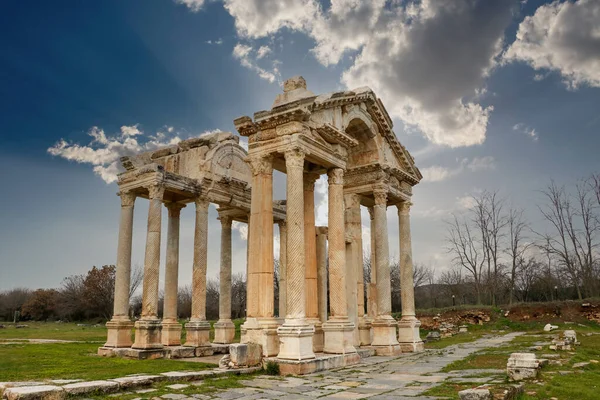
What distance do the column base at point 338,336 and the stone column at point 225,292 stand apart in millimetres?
8419

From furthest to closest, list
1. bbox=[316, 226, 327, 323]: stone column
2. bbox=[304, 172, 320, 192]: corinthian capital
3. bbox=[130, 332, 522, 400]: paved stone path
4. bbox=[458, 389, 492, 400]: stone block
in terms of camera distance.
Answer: bbox=[316, 226, 327, 323]: stone column
bbox=[304, 172, 320, 192]: corinthian capital
bbox=[130, 332, 522, 400]: paved stone path
bbox=[458, 389, 492, 400]: stone block

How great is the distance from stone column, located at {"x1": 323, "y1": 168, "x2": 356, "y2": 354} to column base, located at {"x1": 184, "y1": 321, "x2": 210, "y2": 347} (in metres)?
7.06

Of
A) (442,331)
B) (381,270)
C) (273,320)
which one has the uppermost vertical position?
(381,270)

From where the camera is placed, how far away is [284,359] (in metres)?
12.7

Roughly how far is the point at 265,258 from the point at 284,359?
300 centimetres

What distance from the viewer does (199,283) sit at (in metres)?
21.0

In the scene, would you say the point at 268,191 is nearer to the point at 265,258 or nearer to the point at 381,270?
the point at 265,258

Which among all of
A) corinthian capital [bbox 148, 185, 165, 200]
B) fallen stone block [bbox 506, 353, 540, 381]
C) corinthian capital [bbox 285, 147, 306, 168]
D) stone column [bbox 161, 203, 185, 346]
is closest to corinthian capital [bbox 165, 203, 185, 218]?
stone column [bbox 161, 203, 185, 346]

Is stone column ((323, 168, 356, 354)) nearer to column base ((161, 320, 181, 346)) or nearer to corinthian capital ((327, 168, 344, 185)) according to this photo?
corinthian capital ((327, 168, 344, 185))

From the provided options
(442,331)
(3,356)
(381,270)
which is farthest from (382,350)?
(442,331)

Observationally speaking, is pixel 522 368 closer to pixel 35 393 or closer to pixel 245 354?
pixel 245 354

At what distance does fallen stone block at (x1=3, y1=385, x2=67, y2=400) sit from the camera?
714cm

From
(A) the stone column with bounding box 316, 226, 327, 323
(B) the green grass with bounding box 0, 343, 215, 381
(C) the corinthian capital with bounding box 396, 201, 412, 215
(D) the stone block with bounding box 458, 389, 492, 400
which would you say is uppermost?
(C) the corinthian capital with bounding box 396, 201, 412, 215

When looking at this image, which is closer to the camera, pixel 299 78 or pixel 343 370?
pixel 343 370
